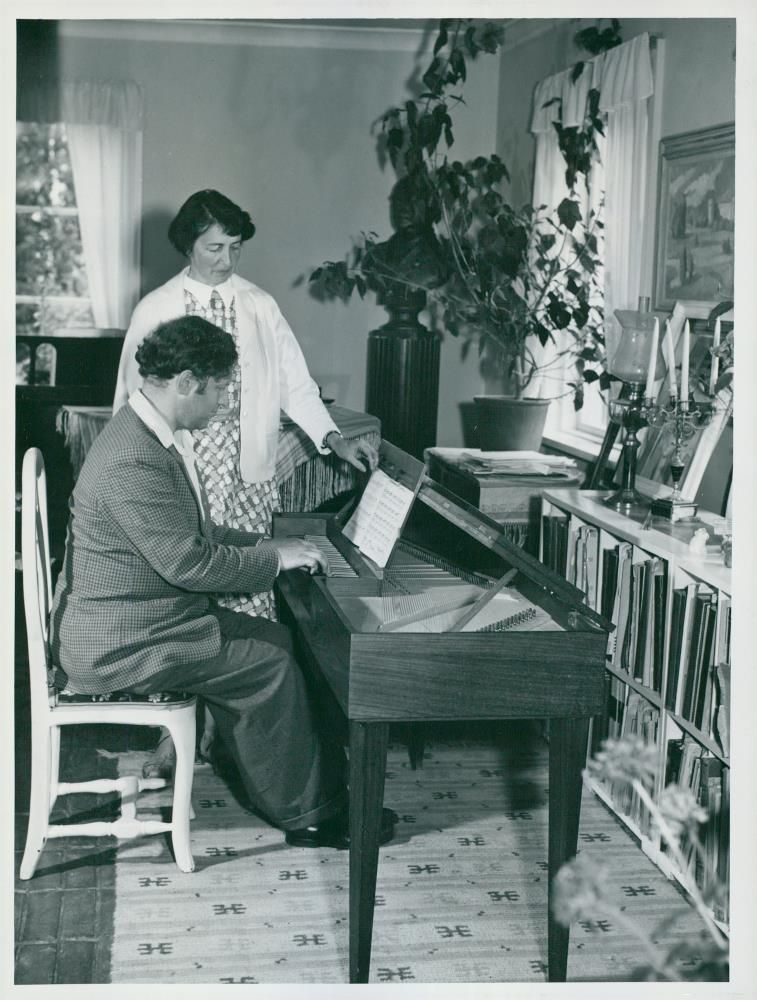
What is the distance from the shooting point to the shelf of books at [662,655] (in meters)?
2.96

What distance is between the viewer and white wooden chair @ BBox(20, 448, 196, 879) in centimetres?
286

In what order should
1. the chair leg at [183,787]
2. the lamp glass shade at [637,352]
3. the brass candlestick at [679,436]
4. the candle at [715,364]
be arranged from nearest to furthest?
the chair leg at [183,787]
the candle at [715,364]
the brass candlestick at [679,436]
the lamp glass shade at [637,352]

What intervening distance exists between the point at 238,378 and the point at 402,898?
164cm

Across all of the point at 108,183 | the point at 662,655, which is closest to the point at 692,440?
the point at 662,655


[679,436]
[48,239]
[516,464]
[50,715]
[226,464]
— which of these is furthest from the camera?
[48,239]

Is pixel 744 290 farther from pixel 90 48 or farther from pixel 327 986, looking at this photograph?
pixel 90 48

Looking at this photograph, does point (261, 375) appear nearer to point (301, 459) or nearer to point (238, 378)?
point (238, 378)

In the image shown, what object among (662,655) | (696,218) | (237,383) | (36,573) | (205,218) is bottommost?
(662,655)

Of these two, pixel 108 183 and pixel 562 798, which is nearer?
pixel 562 798

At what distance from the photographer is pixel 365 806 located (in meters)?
2.45

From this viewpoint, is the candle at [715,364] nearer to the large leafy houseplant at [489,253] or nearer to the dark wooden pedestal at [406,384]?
the large leafy houseplant at [489,253]

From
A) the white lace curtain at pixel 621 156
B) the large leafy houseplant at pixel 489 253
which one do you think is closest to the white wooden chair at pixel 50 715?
the large leafy houseplant at pixel 489 253

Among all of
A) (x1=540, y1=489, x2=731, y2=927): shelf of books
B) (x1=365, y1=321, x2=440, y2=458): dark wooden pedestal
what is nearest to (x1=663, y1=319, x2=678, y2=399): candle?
(x1=540, y1=489, x2=731, y2=927): shelf of books

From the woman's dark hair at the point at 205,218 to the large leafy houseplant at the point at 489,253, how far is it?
1884mm
